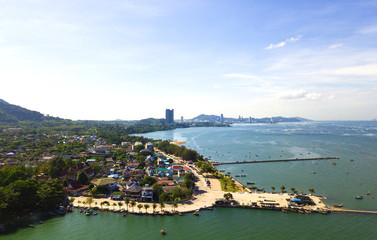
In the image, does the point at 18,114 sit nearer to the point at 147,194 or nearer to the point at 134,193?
the point at 134,193

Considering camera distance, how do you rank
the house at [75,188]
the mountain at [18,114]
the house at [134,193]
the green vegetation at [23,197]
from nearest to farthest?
the green vegetation at [23,197]
the house at [134,193]
the house at [75,188]
the mountain at [18,114]

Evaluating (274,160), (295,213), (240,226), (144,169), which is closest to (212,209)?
(240,226)

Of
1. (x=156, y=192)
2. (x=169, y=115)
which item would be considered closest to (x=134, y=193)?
(x=156, y=192)

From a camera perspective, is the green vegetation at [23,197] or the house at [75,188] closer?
the green vegetation at [23,197]

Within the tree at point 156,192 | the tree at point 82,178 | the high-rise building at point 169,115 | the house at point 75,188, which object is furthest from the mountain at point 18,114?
the tree at point 156,192

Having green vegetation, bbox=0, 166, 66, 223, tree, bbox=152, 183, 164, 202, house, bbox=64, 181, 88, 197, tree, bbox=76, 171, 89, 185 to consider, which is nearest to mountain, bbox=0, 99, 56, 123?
tree, bbox=76, 171, 89, 185

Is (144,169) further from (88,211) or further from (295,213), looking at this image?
(295,213)

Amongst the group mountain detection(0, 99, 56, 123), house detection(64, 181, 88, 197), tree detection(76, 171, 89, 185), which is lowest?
house detection(64, 181, 88, 197)

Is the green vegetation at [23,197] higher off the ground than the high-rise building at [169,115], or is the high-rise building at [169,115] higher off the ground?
the high-rise building at [169,115]

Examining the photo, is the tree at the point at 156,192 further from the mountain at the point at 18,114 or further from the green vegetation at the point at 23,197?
the mountain at the point at 18,114

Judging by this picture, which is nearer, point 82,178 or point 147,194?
point 147,194

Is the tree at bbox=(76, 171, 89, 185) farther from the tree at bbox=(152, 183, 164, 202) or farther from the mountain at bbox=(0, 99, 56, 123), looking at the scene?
the mountain at bbox=(0, 99, 56, 123)
